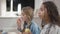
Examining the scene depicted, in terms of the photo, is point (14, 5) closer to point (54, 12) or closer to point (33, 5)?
point (33, 5)

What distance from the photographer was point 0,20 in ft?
8.54

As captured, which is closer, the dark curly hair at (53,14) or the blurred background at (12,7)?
the dark curly hair at (53,14)

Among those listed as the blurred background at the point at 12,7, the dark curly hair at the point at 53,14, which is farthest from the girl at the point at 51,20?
the blurred background at the point at 12,7

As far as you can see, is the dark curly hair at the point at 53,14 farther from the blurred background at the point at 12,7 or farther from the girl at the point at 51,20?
Result: the blurred background at the point at 12,7

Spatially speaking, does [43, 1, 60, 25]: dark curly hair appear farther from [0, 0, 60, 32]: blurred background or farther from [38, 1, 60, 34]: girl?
[0, 0, 60, 32]: blurred background

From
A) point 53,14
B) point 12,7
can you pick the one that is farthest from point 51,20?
point 12,7

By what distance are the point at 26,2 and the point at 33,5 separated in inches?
5.6

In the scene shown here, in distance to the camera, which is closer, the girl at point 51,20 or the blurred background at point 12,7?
the girl at point 51,20

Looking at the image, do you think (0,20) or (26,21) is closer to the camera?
(26,21)

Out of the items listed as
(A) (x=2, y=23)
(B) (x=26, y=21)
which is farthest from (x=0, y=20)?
(B) (x=26, y=21)

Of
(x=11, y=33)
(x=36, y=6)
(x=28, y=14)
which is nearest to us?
(x=28, y=14)

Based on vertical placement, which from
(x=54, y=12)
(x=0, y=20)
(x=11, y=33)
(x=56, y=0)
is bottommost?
(x=11, y=33)

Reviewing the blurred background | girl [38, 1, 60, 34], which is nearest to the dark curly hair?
girl [38, 1, 60, 34]

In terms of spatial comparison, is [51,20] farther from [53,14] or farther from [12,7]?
[12,7]
